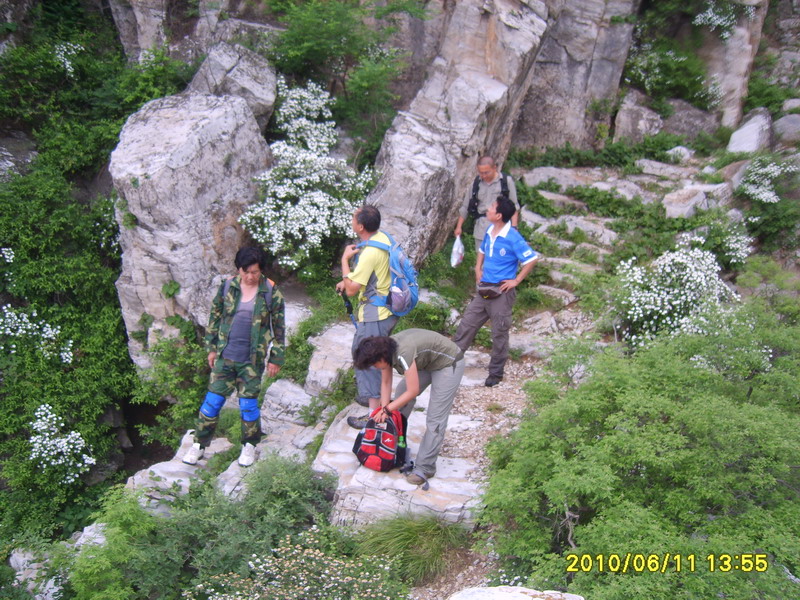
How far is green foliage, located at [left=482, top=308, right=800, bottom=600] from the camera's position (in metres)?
3.44

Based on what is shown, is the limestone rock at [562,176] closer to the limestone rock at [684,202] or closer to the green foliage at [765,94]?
the limestone rock at [684,202]

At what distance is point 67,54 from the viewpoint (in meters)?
9.48

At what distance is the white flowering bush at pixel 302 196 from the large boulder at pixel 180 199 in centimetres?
41

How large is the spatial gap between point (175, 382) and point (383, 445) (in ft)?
13.1

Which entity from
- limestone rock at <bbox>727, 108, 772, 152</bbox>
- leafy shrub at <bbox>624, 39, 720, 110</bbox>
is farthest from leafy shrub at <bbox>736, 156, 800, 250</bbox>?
leafy shrub at <bbox>624, 39, 720, 110</bbox>

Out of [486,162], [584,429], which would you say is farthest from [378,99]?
[584,429]

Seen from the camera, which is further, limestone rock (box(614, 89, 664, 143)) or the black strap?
limestone rock (box(614, 89, 664, 143))

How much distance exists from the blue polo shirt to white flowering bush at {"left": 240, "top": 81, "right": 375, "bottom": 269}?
8.37 feet

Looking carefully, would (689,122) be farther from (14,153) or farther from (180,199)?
(14,153)

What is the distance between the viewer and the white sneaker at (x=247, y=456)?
5691mm

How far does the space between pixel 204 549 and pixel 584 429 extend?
10.4 feet

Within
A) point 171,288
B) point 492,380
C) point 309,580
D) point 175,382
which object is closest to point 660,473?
point 309,580

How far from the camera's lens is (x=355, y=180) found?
27.5 feet
